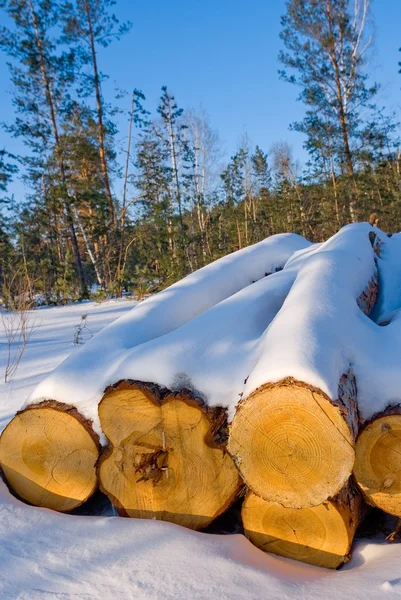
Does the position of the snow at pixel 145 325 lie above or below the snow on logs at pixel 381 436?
above

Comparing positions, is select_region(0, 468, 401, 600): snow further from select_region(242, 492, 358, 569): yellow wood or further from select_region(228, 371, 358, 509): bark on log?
select_region(228, 371, 358, 509): bark on log

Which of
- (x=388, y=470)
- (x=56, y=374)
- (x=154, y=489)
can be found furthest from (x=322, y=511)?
(x=56, y=374)

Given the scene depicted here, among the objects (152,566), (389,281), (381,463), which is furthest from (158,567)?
(389,281)

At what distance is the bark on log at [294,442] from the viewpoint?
1.37m

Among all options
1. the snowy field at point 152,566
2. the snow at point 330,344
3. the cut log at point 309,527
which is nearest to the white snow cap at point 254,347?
the snow at point 330,344

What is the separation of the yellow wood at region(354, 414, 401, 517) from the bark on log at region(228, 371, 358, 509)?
6.3 inches

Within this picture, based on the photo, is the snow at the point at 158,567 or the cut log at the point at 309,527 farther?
the cut log at the point at 309,527

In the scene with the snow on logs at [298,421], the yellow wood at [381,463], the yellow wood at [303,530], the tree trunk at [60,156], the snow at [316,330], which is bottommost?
the yellow wood at [303,530]

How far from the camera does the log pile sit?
4.64 ft

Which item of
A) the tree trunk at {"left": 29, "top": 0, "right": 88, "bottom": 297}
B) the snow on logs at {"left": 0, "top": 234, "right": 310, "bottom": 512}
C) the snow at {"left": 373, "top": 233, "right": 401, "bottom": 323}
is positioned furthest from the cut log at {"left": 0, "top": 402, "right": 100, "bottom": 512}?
the tree trunk at {"left": 29, "top": 0, "right": 88, "bottom": 297}

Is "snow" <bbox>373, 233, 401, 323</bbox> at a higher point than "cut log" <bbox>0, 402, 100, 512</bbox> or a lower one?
higher

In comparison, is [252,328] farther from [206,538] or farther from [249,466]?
[206,538]

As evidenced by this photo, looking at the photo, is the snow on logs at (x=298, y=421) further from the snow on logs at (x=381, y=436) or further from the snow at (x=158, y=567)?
the snow at (x=158, y=567)

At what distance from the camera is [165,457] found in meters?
1.74
